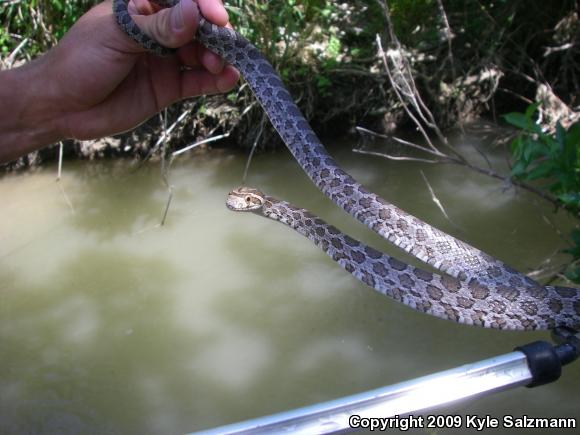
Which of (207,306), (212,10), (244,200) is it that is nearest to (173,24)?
(212,10)

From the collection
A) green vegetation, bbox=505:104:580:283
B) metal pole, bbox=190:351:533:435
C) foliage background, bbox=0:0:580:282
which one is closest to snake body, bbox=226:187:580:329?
green vegetation, bbox=505:104:580:283

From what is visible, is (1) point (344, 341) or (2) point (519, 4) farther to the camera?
(2) point (519, 4)

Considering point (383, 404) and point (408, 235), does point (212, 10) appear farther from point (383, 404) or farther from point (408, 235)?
point (383, 404)

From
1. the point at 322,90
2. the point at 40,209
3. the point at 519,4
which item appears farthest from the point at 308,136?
the point at 519,4

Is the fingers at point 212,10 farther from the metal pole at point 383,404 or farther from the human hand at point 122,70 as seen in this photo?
the metal pole at point 383,404

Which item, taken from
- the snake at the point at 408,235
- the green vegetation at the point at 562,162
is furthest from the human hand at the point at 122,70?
the green vegetation at the point at 562,162

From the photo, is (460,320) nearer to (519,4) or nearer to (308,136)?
(308,136)

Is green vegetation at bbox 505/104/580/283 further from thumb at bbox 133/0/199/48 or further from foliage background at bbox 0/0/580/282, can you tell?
foliage background at bbox 0/0/580/282
